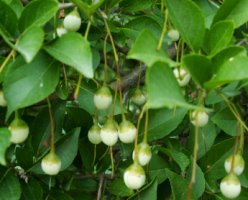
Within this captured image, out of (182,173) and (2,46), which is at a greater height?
(2,46)

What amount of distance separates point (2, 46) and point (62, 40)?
0.19m

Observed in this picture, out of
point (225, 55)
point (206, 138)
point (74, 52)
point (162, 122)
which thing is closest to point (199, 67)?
point (225, 55)

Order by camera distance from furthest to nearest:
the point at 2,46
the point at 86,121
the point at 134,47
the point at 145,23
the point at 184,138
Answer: the point at 184,138, the point at 86,121, the point at 145,23, the point at 2,46, the point at 134,47

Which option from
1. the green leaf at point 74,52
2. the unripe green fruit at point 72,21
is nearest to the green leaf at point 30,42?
the green leaf at point 74,52

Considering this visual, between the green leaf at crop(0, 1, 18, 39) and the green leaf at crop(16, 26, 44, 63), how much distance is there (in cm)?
8

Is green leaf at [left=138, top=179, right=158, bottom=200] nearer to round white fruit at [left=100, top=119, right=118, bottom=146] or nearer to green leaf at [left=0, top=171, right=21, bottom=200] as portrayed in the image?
round white fruit at [left=100, top=119, right=118, bottom=146]

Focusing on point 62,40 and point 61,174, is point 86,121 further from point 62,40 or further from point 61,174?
point 62,40

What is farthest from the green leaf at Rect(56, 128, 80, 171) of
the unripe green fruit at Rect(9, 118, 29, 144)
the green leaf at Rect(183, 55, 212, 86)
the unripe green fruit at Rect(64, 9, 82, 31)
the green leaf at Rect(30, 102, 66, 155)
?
the green leaf at Rect(183, 55, 212, 86)

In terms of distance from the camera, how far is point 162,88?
26.3 inches

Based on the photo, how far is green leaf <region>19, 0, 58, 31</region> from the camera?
2.65 ft

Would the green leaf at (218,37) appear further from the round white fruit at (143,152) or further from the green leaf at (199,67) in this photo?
the round white fruit at (143,152)

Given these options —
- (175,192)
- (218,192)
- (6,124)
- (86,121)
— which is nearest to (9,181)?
(6,124)

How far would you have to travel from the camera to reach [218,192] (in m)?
1.11

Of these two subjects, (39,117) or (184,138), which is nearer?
(39,117)
